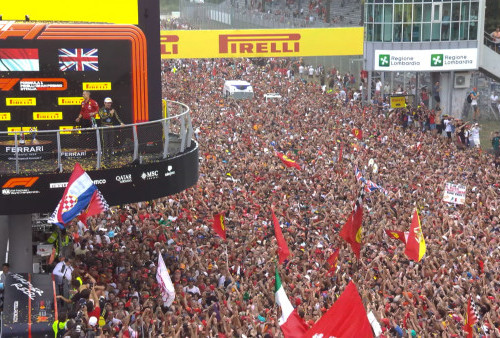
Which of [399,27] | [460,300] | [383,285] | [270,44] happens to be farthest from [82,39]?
[270,44]

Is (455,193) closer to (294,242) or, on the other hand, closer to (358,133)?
(294,242)

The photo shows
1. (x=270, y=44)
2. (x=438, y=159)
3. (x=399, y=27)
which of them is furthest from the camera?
(x=270, y=44)

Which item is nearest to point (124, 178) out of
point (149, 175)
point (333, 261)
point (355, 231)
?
point (149, 175)

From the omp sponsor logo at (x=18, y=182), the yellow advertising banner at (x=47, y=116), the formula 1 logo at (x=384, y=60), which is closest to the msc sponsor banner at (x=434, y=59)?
the formula 1 logo at (x=384, y=60)

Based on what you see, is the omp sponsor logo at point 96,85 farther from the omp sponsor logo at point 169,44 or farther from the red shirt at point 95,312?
the omp sponsor logo at point 169,44

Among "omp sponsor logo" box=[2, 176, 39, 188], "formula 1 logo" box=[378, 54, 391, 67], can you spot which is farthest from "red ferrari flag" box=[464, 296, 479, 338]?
"formula 1 logo" box=[378, 54, 391, 67]

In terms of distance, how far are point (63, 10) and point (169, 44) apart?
32.3 metres

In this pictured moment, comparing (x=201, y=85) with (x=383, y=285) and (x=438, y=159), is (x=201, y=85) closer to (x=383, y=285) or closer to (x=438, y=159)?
(x=438, y=159)

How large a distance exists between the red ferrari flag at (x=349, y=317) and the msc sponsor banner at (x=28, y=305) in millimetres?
5307

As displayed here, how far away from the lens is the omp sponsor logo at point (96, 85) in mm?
19094

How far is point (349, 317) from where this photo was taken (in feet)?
38.5

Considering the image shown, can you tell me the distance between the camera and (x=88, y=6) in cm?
2014

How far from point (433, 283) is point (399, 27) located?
2886 cm

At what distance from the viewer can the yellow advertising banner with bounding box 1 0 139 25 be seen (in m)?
20.0
